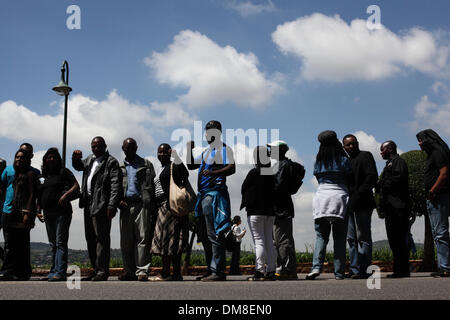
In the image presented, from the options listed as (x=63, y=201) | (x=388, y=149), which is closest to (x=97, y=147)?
(x=63, y=201)

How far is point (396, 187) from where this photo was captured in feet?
23.7

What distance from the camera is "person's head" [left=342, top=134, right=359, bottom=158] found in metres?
7.35

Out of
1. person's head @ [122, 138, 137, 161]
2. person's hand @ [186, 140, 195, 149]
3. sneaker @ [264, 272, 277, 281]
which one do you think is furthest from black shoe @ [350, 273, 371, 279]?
person's head @ [122, 138, 137, 161]

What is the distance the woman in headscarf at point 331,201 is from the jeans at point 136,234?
239 cm

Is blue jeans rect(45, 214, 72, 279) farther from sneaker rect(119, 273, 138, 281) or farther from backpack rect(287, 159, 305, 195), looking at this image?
backpack rect(287, 159, 305, 195)

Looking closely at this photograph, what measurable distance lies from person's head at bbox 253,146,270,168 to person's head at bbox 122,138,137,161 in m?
1.84

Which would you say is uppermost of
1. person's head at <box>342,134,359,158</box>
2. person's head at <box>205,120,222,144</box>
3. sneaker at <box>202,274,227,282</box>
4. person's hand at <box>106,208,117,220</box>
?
person's head at <box>205,120,222,144</box>

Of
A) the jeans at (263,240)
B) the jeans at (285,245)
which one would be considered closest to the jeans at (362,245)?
the jeans at (285,245)

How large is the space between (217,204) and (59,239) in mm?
2438

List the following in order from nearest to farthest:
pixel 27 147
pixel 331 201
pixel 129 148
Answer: pixel 331 201 → pixel 129 148 → pixel 27 147

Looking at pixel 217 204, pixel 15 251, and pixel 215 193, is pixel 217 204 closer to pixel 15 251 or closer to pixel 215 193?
pixel 215 193

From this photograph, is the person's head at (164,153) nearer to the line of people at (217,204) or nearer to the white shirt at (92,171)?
the line of people at (217,204)
